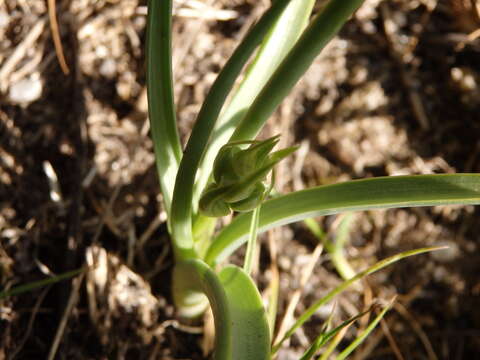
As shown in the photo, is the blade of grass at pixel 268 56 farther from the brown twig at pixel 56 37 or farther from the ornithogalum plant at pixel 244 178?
the brown twig at pixel 56 37

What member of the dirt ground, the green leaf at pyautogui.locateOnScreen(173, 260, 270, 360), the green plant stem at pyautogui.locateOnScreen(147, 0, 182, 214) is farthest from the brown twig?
the green leaf at pyautogui.locateOnScreen(173, 260, 270, 360)

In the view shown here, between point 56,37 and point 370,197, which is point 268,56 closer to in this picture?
point 370,197

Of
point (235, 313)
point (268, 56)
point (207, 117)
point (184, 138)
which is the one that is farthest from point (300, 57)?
point (184, 138)

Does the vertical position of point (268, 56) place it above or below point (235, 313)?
above

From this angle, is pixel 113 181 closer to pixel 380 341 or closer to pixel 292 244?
pixel 292 244

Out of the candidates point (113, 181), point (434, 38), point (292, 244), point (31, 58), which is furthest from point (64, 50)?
point (434, 38)

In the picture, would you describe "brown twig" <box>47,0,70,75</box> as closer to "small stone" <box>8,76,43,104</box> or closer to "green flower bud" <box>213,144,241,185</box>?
"small stone" <box>8,76,43,104</box>
